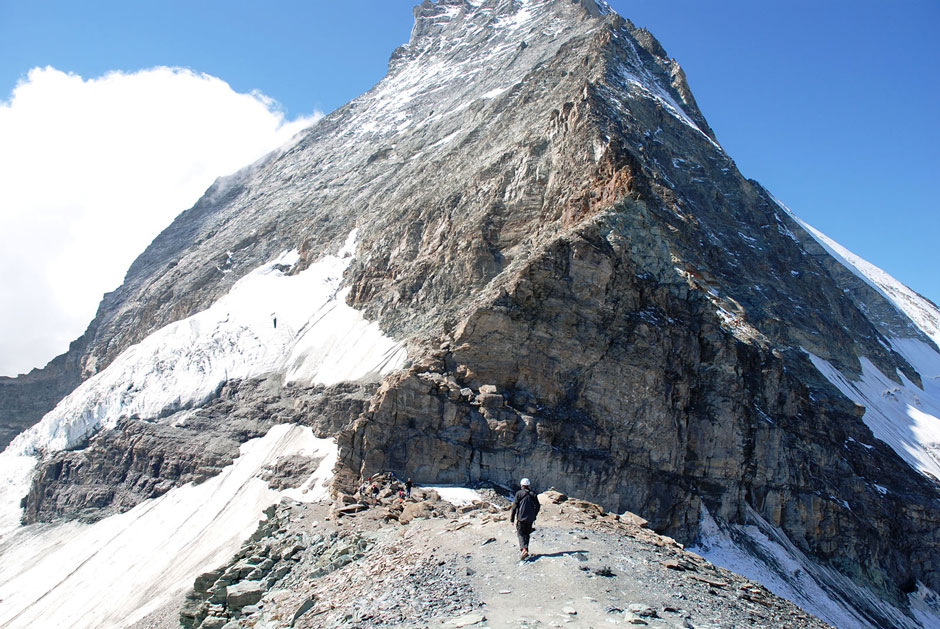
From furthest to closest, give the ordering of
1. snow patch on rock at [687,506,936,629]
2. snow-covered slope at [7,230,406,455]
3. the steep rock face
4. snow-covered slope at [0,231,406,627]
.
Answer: the steep rock face
snow-covered slope at [7,230,406,455]
snow-covered slope at [0,231,406,627]
snow patch on rock at [687,506,936,629]

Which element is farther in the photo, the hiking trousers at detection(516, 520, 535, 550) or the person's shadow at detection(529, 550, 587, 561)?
the person's shadow at detection(529, 550, 587, 561)

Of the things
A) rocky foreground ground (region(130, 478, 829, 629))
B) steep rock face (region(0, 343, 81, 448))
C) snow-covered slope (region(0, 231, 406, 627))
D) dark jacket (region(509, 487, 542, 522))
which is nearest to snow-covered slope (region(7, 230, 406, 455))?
snow-covered slope (region(0, 231, 406, 627))

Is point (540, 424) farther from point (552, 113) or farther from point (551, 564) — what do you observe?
point (552, 113)

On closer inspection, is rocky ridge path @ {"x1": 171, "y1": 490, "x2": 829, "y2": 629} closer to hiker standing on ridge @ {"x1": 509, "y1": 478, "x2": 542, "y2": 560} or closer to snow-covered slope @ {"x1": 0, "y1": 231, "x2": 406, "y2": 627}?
hiker standing on ridge @ {"x1": 509, "y1": 478, "x2": 542, "y2": 560}

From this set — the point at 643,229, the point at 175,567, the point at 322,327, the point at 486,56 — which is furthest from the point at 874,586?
the point at 486,56

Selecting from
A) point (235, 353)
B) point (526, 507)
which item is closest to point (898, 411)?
point (235, 353)

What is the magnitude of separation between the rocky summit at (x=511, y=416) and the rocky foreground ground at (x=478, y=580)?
9 cm

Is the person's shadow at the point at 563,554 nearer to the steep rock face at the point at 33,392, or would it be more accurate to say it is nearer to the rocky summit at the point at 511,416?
the rocky summit at the point at 511,416

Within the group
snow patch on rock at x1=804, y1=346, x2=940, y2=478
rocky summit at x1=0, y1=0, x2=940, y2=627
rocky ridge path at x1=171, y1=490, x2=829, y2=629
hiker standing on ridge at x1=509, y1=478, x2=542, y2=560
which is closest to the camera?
rocky ridge path at x1=171, y1=490, x2=829, y2=629

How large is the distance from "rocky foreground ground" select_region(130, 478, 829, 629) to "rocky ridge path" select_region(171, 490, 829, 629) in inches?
1.2

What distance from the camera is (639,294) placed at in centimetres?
3044

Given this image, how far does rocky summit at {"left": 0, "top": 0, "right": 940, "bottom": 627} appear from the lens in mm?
13523

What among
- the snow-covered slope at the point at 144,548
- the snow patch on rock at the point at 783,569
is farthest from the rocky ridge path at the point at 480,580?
the snow-covered slope at the point at 144,548

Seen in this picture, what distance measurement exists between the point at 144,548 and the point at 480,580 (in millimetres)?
30503
